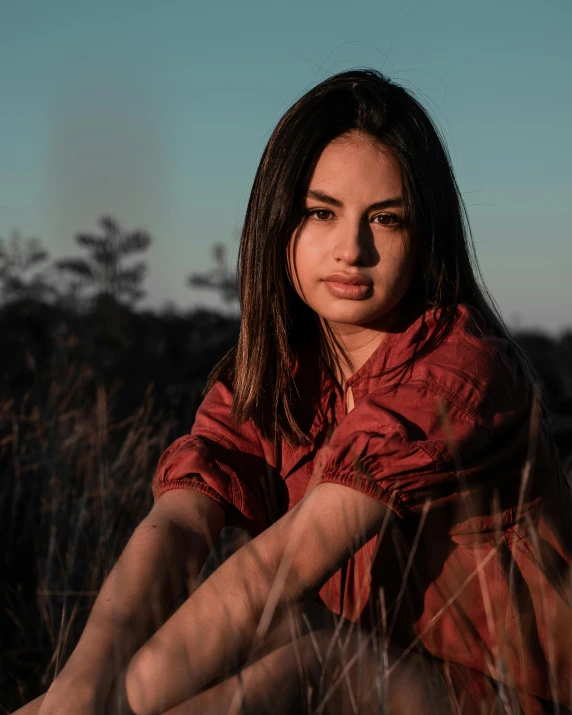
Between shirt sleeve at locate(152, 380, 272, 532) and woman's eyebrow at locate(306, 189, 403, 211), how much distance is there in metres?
0.58

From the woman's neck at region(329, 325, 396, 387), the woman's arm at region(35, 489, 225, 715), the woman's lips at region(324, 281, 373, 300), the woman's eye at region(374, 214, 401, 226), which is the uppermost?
the woman's eye at region(374, 214, 401, 226)

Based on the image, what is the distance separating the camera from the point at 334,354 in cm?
224

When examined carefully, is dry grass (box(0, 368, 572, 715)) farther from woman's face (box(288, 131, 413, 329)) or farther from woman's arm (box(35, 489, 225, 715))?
woman's face (box(288, 131, 413, 329))

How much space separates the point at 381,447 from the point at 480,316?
498mm

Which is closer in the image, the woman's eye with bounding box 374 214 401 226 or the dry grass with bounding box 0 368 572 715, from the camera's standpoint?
the woman's eye with bounding box 374 214 401 226

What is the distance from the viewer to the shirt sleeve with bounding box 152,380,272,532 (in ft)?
6.75

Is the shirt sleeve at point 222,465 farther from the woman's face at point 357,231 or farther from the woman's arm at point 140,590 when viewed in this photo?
the woman's face at point 357,231

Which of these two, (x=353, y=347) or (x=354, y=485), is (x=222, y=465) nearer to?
(x=353, y=347)

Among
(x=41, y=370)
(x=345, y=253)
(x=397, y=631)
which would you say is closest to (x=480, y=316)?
(x=345, y=253)

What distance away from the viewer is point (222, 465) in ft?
6.82

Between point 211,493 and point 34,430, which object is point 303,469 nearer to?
point 211,493

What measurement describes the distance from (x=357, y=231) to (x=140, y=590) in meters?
→ 0.90

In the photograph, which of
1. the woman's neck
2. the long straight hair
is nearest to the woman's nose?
the long straight hair

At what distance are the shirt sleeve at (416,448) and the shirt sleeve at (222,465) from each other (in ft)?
1.34
